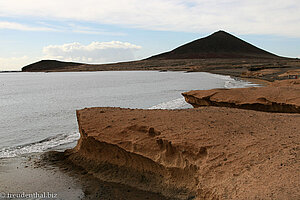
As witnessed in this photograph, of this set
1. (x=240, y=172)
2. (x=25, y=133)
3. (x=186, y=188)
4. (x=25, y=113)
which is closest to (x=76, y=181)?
(x=186, y=188)

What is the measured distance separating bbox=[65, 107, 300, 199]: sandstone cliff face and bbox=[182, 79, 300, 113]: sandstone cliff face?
11.4 ft

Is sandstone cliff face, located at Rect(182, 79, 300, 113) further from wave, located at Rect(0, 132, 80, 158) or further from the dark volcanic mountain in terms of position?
the dark volcanic mountain

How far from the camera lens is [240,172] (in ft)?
15.7

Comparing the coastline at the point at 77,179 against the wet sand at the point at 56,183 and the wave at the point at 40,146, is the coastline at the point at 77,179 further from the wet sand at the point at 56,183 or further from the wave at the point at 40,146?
the wave at the point at 40,146

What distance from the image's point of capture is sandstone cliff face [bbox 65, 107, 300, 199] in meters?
4.58

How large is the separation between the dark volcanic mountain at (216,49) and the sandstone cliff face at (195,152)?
372 ft

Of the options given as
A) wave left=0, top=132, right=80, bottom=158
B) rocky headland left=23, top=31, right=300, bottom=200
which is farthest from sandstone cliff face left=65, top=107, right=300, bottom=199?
wave left=0, top=132, right=80, bottom=158

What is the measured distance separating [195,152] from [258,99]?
22.4ft

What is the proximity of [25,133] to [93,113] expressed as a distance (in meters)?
4.98

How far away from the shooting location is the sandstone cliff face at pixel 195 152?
458cm

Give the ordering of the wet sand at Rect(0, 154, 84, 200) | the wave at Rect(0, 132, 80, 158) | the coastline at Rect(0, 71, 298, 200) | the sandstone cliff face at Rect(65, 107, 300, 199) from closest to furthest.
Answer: the sandstone cliff face at Rect(65, 107, 300, 199), the coastline at Rect(0, 71, 298, 200), the wet sand at Rect(0, 154, 84, 200), the wave at Rect(0, 132, 80, 158)

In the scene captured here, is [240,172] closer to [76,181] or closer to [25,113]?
[76,181]

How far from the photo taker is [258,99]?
1154 centimetres

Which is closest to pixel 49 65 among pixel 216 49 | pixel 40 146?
pixel 216 49
